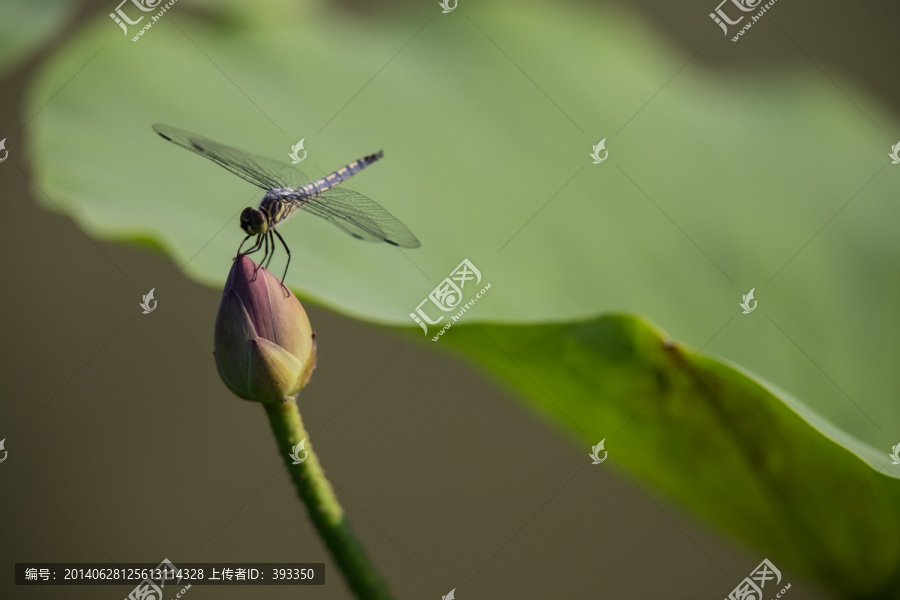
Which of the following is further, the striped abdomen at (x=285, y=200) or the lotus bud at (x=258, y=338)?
the striped abdomen at (x=285, y=200)

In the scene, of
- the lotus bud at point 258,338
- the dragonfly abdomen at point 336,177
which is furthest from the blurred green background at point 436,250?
the lotus bud at point 258,338

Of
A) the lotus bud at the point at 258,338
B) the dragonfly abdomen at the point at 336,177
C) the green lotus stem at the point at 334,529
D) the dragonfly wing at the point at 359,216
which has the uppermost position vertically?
the dragonfly abdomen at the point at 336,177

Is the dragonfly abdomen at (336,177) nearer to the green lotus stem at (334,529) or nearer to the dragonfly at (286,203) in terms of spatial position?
the dragonfly at (286,203)

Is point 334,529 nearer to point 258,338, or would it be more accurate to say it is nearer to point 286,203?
point 258,338

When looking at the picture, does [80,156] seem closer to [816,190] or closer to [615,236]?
[615,236]

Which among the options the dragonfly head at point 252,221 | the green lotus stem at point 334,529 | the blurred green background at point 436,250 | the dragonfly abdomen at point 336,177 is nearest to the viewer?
the green lotus stem at point 334,529

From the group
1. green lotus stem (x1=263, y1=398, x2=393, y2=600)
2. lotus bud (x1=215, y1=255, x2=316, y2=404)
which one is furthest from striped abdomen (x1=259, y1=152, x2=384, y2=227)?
green lotus stem (x1=263, y1=398, x2=393, y2=600)
